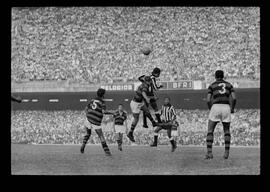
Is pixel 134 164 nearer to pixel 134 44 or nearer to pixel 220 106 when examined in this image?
pixel 220 106

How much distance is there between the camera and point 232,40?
22.1 meters

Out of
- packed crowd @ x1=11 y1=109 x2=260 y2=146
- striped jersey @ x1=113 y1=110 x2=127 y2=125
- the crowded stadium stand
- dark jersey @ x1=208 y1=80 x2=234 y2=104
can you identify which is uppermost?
the crowded stadium stand

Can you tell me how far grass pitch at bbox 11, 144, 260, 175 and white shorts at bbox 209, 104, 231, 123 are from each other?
3.44 feet

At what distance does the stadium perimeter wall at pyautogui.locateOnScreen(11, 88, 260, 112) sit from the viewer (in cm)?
1967

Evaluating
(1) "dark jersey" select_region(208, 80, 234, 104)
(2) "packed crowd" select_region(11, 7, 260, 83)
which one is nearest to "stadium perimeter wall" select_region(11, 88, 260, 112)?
(2) "packed crowd" select_region(11, 7, 260, 83)

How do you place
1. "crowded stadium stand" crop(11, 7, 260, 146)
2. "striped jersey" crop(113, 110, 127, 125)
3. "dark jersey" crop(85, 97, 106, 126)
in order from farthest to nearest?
"crowded stadium stand" crop(11, 7, 260, 146) < "striped jersey" crop(113, 110, 127, 125) < "dark jersey" crop(85, 97, 106, 126)

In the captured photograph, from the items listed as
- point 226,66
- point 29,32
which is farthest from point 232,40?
point 29,32

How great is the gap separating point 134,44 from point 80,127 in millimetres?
4431

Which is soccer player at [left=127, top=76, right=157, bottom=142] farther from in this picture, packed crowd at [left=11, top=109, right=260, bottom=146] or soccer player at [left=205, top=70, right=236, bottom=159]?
packed crowd at [left=11, top=109, right=260, bottom=146]

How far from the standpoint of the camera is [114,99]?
64.4ft

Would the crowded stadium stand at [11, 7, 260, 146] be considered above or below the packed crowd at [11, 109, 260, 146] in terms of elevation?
above

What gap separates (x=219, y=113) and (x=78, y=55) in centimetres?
1150

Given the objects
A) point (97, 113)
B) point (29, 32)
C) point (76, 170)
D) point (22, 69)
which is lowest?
point (76, 170)

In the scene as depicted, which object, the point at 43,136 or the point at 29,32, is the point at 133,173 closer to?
the point at 43,136
